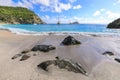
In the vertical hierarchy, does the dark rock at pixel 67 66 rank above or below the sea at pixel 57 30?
above

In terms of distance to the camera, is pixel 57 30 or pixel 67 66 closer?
pixel 67 66

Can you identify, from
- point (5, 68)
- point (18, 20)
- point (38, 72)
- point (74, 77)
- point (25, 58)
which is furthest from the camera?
point (18, 20)

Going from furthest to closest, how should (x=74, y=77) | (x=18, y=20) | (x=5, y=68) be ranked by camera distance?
(x=18, y=20) → (x=5, y=68) → (x=74, y=77)

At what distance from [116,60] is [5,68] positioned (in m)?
5.48

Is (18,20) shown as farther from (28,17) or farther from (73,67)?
(73,67)

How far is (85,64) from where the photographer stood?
27.5ft

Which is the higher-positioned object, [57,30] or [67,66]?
[67,66]

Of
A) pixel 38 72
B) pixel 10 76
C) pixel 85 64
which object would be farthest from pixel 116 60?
pixel 10 76

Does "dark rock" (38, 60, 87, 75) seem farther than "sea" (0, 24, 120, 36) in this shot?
No

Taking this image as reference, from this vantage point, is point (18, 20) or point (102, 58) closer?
point (102, 58)

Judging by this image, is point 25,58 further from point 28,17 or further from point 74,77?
point 28,17

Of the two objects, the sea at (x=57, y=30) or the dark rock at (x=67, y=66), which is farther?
the sea at (x=57, y=30)

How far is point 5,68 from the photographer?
7.55 meters

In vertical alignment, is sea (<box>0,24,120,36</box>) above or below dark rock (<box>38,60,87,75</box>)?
below
